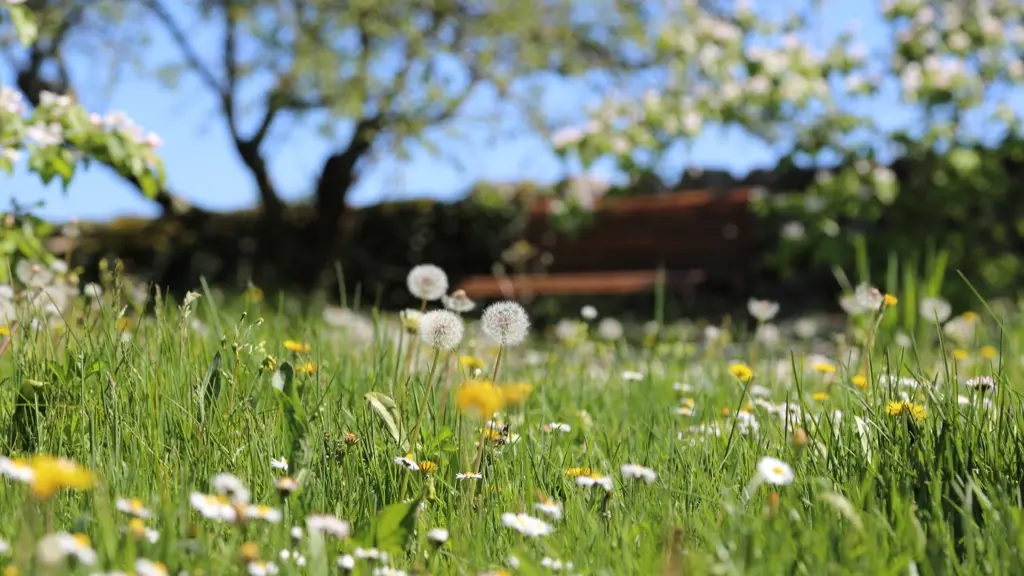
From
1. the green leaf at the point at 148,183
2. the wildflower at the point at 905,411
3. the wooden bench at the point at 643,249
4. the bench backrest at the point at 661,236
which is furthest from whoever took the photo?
the bench backrest at the point at 661,236

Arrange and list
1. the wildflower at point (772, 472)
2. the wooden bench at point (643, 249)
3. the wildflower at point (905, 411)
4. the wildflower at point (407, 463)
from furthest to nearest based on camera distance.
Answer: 1. the wooden bench at point (643, 249)
2. the wildflower at point (905, 411)
3. the wildflower at point (407, 463)
4. the wildflower at point (772, 472)

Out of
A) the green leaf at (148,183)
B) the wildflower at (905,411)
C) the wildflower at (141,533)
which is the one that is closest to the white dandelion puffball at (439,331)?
the wildflower at (141,533)

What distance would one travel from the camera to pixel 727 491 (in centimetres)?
153

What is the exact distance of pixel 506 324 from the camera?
1820mm

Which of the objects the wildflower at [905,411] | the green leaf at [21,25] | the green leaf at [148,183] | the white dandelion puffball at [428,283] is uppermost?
the green leaf at [21,25]

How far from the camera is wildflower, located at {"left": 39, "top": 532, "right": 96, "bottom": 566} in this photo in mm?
866

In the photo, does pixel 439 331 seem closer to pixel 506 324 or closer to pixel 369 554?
pixel 506 324

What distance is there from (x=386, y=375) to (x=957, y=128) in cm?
725

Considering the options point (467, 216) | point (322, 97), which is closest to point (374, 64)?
point (322, 97)

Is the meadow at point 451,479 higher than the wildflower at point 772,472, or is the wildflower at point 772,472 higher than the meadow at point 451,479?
the wildflower at point 772,472

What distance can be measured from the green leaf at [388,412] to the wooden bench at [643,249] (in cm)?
701

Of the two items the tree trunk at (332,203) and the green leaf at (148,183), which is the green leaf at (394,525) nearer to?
the green leaf at (148,183)

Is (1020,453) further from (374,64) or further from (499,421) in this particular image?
(374,64)

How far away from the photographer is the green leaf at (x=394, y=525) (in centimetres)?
151
